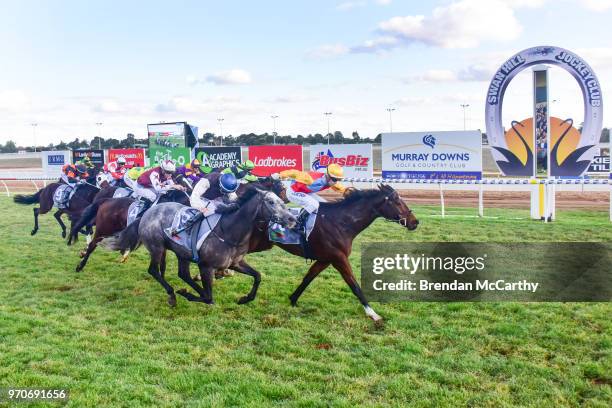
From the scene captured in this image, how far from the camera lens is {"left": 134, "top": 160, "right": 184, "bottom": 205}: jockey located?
9.16m

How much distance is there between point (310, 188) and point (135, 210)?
3.27 m

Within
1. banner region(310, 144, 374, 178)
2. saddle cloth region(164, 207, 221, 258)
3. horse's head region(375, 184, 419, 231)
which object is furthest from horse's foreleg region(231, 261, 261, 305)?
banner region(310, 144, 374, 178)

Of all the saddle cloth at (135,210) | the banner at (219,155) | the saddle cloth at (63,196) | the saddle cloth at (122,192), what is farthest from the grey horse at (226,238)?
the banner at (219,155)

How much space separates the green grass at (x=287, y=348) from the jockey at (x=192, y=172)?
7.26 feet

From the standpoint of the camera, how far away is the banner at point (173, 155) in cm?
2239

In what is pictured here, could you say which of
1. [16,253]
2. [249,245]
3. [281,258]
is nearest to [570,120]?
[281,258]

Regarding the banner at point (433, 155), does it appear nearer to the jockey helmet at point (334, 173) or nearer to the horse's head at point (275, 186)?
the horse's head at point (275, 186)

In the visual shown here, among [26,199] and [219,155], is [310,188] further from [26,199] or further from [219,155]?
[219,155]

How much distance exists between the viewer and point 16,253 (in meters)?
10.7

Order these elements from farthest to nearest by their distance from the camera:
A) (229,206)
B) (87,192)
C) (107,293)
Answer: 1. (87,192)
2. (107,293)
3. (229,206)

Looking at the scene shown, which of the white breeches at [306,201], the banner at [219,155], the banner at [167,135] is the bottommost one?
the white breeches at [306,201]

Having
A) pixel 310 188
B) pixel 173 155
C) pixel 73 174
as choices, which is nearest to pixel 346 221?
pixel 310 188

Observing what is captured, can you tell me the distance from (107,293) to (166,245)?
131cm

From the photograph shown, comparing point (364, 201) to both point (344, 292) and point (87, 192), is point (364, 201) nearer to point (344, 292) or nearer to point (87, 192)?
point (344, 292)
